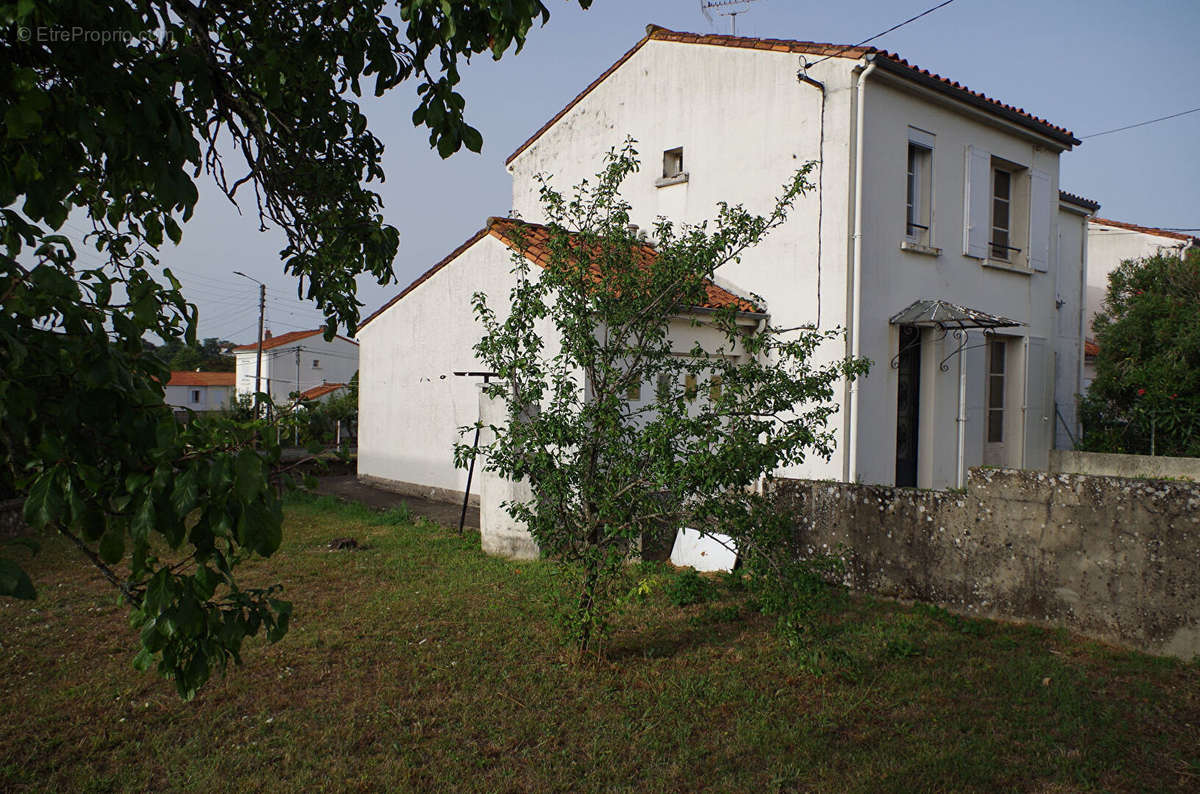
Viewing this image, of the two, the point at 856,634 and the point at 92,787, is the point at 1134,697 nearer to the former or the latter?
the point at 856,634

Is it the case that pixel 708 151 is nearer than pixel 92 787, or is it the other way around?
pixel 92 787

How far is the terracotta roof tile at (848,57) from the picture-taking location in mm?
9695

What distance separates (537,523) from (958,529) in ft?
11.3

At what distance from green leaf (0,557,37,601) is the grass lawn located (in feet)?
8.45

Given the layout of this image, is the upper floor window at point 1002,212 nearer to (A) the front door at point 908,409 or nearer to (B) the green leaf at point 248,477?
(A) the front door at point 908,409

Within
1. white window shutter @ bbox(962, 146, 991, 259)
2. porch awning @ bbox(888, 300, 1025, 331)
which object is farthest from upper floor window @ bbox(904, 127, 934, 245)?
porch awning @ bbox(888, 300, 1025, 331)

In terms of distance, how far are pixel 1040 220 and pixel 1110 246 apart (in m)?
7.90

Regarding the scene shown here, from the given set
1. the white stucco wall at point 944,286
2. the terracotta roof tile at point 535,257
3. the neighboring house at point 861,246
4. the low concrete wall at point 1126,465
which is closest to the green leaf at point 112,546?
the terracotta roof tile at point 535,257

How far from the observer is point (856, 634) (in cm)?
569

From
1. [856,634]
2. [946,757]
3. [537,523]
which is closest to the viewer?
[946,757]

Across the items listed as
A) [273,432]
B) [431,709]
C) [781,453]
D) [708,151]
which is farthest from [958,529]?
[708,151]

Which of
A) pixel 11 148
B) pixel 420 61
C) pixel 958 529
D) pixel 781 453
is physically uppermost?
pixel 420 61

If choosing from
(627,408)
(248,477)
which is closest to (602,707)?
(627,408)

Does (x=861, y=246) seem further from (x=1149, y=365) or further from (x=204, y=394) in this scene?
(x=204, y=394)
